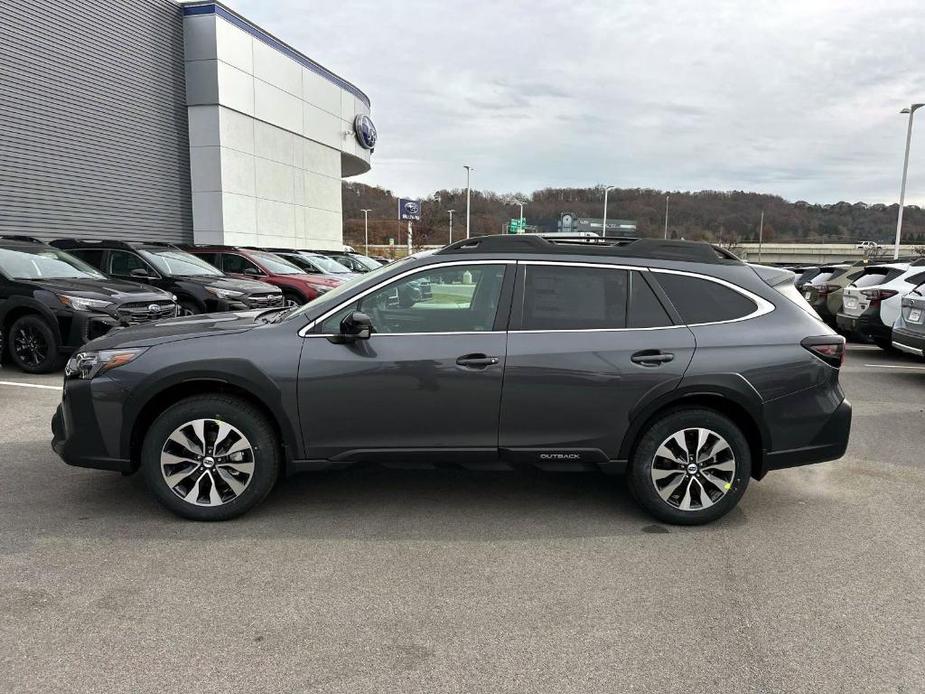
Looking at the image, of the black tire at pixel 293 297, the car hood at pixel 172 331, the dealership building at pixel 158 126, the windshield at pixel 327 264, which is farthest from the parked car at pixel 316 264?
the car hood at pixel 172 331

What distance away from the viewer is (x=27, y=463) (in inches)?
198

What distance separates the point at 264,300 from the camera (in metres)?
11.7

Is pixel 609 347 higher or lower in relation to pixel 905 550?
higher

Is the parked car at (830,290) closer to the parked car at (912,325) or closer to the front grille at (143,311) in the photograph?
the parked car at (912,325)

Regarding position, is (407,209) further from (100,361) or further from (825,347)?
(825,347)

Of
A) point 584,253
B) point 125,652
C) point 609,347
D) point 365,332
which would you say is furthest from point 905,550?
point 125,652

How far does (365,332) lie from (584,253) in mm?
1460

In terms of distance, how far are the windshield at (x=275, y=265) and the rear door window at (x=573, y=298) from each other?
431 inches

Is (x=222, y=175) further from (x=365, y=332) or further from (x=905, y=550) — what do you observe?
(x=905, y=550)

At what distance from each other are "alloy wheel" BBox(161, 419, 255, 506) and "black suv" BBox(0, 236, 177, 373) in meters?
5.32

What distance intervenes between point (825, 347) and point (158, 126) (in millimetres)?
21398

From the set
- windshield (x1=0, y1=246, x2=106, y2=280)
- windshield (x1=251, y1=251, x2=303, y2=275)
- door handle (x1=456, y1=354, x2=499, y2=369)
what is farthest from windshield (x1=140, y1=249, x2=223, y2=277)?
door handle (x1=456, y1=354, x2=499, y2=369)

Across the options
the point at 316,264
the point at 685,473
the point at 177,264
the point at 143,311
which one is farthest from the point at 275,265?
the point at 685,473

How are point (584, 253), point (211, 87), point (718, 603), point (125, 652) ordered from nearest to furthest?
point (125, 652)
point (718, 603)
point (584, 253)
point (211, 87)
